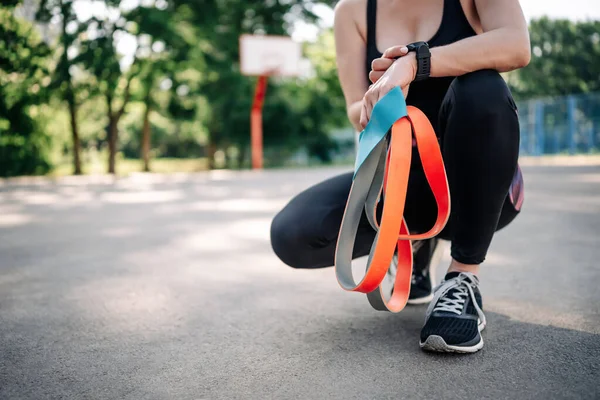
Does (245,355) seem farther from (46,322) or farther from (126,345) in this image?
(46,322)

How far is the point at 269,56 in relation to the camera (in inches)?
601

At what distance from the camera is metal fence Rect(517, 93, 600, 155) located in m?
17.4

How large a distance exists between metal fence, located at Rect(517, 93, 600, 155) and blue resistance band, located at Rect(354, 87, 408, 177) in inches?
718

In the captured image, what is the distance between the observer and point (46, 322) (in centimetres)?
158

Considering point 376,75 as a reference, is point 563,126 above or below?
below

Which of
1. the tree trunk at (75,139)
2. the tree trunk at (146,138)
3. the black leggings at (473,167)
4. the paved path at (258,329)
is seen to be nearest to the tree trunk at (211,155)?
the tree trunk at (146,138)

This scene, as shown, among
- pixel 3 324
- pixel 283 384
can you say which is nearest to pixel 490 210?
pixel 283 384

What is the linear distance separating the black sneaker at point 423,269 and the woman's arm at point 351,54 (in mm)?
476

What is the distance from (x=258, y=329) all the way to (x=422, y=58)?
0.89 m

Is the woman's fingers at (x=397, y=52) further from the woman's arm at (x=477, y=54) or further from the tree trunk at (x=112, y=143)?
the tree trunk at (x=112, y=143)

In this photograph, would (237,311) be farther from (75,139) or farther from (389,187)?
(75,139)

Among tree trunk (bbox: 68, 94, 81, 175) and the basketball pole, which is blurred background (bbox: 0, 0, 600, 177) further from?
the basketball pole

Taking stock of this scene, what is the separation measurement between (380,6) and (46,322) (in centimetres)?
147

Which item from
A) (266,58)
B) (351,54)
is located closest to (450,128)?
(351,54)
